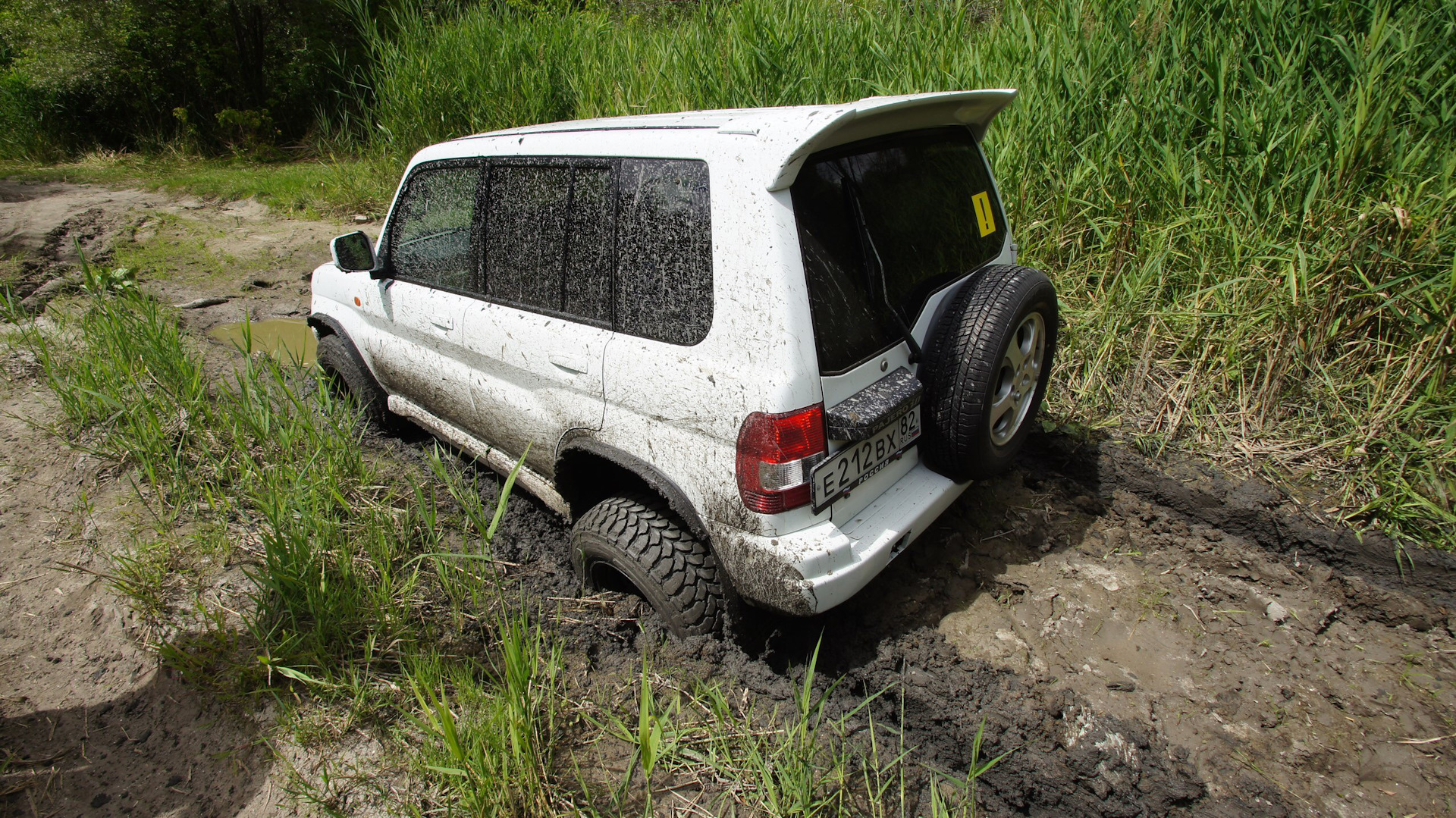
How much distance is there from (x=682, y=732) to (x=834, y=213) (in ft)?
5.18

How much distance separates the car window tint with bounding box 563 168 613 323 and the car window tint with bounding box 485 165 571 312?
0.05 m

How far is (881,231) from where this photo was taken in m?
2.22

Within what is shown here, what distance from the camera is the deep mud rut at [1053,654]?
2084mm

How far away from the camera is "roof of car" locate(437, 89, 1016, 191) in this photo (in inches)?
75.6

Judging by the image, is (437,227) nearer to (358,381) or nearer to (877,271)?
Answer: (358,381)

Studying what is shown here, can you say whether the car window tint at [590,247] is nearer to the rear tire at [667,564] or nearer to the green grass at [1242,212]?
the rear tire at [667,564]

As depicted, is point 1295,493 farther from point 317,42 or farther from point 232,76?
point 232,76

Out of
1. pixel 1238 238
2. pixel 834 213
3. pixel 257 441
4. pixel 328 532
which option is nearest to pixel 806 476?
pixel 834 213

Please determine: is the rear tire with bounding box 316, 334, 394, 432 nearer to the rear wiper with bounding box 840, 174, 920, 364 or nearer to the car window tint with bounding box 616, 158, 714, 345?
the car window tint with bounding box 616, 158, 714, 345

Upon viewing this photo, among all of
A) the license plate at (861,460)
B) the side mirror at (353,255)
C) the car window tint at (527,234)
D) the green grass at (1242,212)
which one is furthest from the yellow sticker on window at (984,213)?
the side mirror at (353,255)

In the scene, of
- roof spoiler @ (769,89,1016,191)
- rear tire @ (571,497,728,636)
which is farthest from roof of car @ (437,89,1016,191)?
rear tire @ (571,497,728,636)

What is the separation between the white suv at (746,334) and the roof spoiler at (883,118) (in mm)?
10

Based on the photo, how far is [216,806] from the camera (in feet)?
6.74

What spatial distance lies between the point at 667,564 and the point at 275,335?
15.6ft
